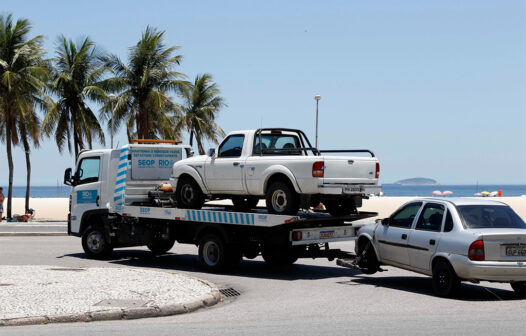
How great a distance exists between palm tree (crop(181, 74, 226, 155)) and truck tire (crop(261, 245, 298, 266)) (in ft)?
127

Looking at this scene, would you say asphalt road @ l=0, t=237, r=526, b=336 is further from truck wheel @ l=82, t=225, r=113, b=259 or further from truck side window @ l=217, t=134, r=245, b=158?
truck side window @ l=217, t=134, r=245, b=158

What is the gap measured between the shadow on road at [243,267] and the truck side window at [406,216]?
191cm

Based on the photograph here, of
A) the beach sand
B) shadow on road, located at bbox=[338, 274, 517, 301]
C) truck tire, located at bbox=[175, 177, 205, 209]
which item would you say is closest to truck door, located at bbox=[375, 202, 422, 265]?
shadow on road, located at bbox=[338, 274, 517, 301]

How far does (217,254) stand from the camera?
552 inches

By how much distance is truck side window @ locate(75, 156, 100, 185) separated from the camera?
16697 millimetres

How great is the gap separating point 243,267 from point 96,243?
155 inches

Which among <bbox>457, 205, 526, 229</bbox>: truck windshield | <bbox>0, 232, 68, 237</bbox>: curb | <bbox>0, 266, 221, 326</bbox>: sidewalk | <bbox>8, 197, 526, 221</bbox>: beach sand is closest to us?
<bbox>0, 266, 221, 326</bbox>: sidewalk

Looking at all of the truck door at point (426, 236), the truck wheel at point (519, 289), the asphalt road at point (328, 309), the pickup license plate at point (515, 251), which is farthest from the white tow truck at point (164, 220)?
the pickup license plate at point (515, 251)

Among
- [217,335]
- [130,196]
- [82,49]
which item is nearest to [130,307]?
[217,335]

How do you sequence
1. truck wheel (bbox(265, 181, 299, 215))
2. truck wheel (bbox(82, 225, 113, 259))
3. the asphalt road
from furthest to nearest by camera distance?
truck wheel (bbox(82, 225, 113, 259)) → truck wheel (bbox(265, 181, 299, 215)) → the asphalt road

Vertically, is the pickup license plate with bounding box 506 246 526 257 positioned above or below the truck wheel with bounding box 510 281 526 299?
above

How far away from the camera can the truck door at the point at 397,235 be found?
11.6m

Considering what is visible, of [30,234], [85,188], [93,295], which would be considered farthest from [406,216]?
[30,234]

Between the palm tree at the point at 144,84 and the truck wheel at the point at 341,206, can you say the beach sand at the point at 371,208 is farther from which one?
the truck wheel at the point at 341,206
